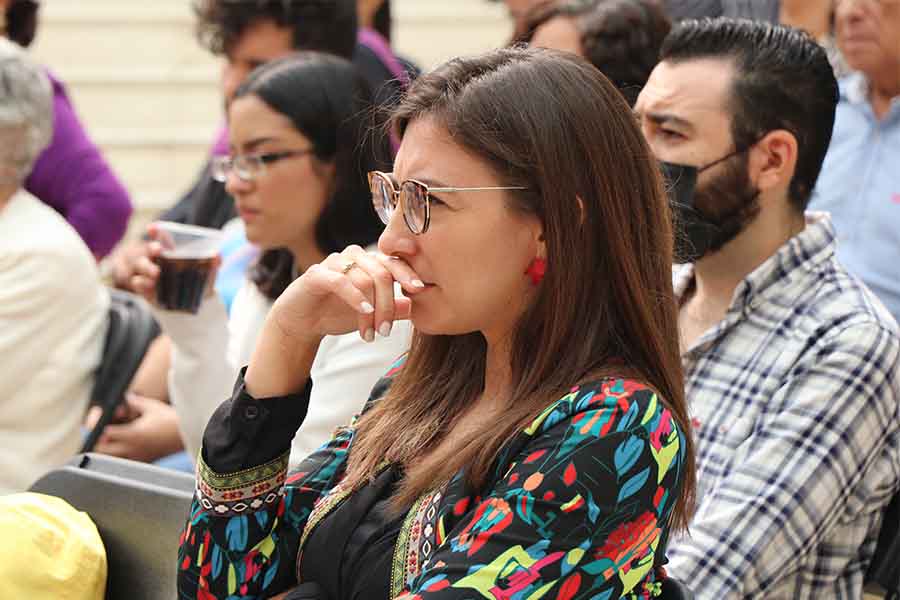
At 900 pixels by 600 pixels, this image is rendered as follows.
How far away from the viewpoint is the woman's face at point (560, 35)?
10.9 feet

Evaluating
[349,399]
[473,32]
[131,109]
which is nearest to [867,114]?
[349,399]

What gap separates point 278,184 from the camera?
9.36 ft

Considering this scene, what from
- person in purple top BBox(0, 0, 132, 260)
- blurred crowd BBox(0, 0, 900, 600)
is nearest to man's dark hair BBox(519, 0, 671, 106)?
blurred crowd BBox(0, 0, 900, 600)

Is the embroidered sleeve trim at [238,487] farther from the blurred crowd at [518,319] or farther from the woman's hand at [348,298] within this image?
the woman's hand at [348,298]

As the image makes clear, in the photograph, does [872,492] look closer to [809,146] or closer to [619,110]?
[809,146]

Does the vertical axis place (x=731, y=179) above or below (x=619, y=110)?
below

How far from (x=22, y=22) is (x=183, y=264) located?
6.02 feet

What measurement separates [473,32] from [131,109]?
1911 millimetres

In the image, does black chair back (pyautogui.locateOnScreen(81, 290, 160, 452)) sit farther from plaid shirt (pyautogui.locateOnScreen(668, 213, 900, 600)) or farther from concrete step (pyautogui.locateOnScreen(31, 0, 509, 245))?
concrete step (pyautogui.locateOnScreen(31, 0, 509, 245))

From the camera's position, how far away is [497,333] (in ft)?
5.58

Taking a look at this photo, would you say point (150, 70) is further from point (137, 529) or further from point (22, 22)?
point (137, 529)

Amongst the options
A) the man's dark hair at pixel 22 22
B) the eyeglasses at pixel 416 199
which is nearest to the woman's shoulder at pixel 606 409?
the eyeglasses at pixel 416 199

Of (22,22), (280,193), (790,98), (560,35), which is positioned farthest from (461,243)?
(22,22)

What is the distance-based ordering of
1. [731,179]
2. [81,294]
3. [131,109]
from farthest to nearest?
[131,109] → [81,294] → [731,179]
